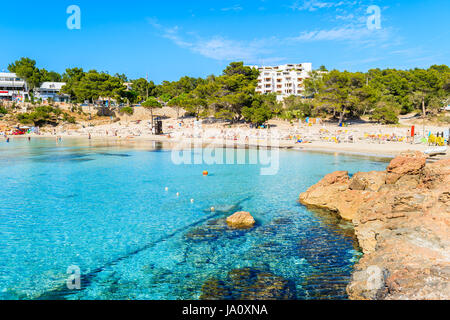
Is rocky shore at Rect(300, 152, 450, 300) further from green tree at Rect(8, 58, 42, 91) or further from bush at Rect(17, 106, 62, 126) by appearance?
green tree at Rect(8, 58, 42, 91)

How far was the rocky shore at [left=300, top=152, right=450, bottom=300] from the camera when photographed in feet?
21.1

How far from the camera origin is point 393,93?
207 ft

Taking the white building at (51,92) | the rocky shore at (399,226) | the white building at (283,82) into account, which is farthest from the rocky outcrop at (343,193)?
the white building at (51,92)

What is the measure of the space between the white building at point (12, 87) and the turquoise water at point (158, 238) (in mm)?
78531

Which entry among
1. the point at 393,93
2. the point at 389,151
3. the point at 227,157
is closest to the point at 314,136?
the point at 389,151

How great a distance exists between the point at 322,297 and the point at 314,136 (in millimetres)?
40017

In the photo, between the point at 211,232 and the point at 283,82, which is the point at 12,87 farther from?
the point at 211,232

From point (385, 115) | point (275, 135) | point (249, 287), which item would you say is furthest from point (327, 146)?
point (249, 287)

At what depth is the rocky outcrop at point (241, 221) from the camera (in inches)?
484

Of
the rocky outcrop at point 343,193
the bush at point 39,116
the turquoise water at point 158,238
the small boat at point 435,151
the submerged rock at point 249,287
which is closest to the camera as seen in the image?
the submerged rock at point 249,287

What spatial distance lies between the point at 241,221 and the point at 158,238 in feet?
11.1

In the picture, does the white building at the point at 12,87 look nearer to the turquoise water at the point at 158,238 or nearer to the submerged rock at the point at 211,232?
the turquoise water at the point at 158,238

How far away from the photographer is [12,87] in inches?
3487
